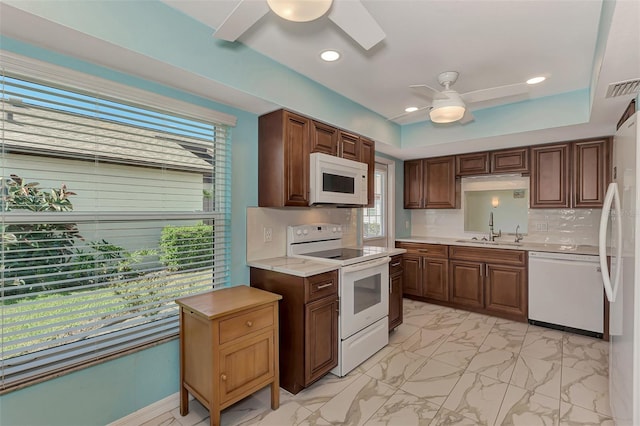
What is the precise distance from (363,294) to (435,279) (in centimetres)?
192

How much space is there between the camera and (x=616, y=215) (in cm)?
167

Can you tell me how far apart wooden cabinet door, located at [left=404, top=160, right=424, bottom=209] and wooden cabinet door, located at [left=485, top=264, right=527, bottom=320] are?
1.38 m

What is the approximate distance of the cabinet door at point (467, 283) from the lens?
3.78 m

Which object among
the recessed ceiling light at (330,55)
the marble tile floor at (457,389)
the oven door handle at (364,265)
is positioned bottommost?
the marble tile floor at (457,389)

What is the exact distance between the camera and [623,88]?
2043 millimetres

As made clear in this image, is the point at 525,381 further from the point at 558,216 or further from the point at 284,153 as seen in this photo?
the point at 284,153

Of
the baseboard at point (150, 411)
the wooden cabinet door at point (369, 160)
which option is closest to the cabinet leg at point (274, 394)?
the baseboard at point (150, 411)

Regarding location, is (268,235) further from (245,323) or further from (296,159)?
(245,323)

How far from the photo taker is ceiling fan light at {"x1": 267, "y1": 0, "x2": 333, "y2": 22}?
1.16 metres

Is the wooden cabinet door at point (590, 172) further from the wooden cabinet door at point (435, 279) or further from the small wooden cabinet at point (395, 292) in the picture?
the small wooden cabinet at point (395, 292)

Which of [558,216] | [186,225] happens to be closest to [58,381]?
[186,225]

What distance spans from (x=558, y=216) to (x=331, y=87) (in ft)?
10.7

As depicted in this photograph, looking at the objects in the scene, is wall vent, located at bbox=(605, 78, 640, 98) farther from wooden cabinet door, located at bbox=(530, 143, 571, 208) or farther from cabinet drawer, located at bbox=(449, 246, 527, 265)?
cabinet drawer, located at bbox=(449, 246, 527, 265)

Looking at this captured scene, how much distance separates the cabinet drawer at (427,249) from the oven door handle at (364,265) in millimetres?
1503
